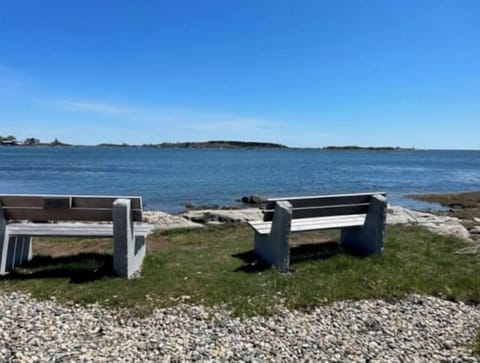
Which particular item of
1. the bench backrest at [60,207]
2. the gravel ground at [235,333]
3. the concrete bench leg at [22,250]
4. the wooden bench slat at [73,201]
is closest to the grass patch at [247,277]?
the concrete bench leg at [22,250]

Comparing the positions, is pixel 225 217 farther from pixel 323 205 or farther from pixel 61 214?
pixel 61 214

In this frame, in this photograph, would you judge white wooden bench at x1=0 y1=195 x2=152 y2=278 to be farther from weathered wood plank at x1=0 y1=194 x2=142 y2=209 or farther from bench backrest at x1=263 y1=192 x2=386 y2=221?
bench backrest at x1=263 y1=192 x2=386 y2=221

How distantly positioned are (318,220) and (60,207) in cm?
444

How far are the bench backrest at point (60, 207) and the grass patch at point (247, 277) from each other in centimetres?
92

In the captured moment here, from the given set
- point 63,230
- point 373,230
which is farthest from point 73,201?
point 373,230

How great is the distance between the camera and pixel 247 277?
21.9ft

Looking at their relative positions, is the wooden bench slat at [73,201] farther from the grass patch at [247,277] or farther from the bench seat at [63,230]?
the grass patch at [247,277]

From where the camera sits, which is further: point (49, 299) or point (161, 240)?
point (161, 240)

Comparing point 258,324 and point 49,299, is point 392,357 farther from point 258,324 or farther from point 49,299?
point 49,299

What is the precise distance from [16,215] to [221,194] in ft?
90.8

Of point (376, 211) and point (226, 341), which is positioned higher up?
point (376, 211)

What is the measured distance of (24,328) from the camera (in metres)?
4.84

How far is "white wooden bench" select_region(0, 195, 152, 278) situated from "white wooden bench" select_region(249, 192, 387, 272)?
86.2 inches

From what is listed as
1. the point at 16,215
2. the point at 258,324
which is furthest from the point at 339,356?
the point at 16,215
